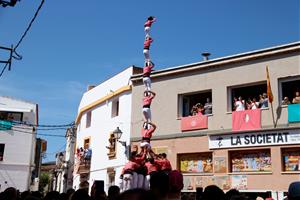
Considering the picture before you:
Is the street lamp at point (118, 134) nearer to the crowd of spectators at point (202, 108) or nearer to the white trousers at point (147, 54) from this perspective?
the crowd of spectators at point (202, 108)

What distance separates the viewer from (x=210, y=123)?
1941 centimetres

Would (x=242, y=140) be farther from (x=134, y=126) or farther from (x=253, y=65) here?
(x=134, y=126)

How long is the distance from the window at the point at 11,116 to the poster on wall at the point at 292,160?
2806 centimetres

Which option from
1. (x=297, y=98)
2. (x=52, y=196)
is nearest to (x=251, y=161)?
(x=297, y=98)

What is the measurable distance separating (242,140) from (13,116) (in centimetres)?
2666

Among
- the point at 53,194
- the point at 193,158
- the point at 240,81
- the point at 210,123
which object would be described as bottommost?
the point at 53,194

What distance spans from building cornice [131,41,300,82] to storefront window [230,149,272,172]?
3868mm

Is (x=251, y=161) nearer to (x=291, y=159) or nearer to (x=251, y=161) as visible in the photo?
(x=251, y=161)

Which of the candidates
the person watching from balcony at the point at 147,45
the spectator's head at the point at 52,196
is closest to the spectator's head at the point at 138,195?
the spectator's head at the point at 52,196

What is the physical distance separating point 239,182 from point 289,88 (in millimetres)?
4244

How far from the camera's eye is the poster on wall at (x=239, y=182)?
17.9 meters

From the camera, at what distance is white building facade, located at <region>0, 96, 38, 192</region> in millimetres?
38156

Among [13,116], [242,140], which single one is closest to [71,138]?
[13,116]

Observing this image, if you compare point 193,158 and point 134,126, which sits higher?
point 134,126
